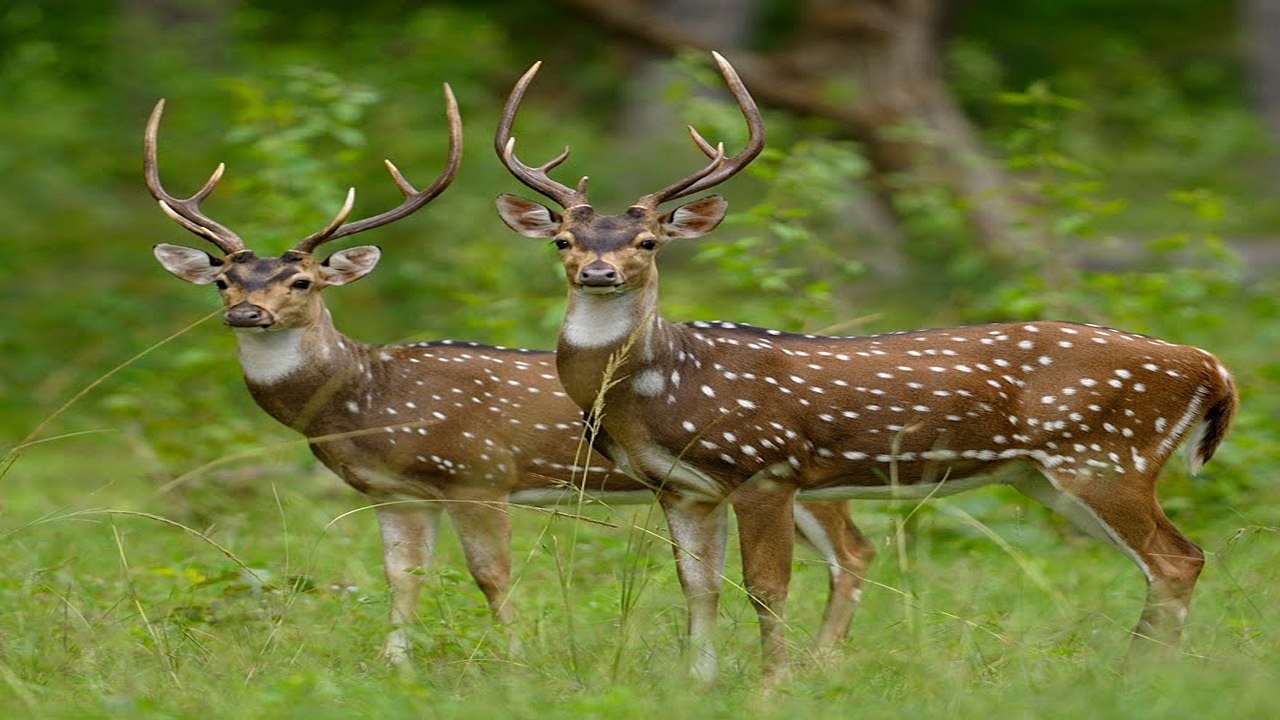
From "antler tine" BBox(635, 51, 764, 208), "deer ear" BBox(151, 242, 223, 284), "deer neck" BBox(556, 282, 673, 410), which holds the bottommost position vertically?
"deer ear" BBox(151, 242, 223, 284)

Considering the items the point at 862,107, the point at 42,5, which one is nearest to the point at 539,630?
the point at 862,107

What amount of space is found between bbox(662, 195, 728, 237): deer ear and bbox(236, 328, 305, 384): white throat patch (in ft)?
5.37

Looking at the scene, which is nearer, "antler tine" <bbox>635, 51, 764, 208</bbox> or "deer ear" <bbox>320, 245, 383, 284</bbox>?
"antler tine" <bbox>635, 51, 764, 208</bbox>

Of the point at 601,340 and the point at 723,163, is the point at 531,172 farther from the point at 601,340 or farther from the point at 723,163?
the point at 601,340

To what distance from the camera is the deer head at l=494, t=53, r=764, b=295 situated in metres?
6.69

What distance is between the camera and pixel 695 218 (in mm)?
7219

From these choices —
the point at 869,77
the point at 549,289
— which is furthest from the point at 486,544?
the point at 869,77

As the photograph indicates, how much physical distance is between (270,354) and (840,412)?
7.66 feet

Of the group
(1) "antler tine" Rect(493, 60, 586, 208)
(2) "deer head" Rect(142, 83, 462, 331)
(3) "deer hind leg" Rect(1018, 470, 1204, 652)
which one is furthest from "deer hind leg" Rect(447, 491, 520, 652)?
(3) "deer hind leg" Rect(1018, 470, 1204, 652)

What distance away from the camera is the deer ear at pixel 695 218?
23.4 ft

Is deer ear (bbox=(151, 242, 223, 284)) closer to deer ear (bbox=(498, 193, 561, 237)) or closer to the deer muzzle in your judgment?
deer ear (bbox=(498, 193, 561, 237))

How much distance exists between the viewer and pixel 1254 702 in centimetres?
535

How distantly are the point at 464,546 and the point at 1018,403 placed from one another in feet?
7.53

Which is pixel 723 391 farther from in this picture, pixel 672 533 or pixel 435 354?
pixel 435 354
